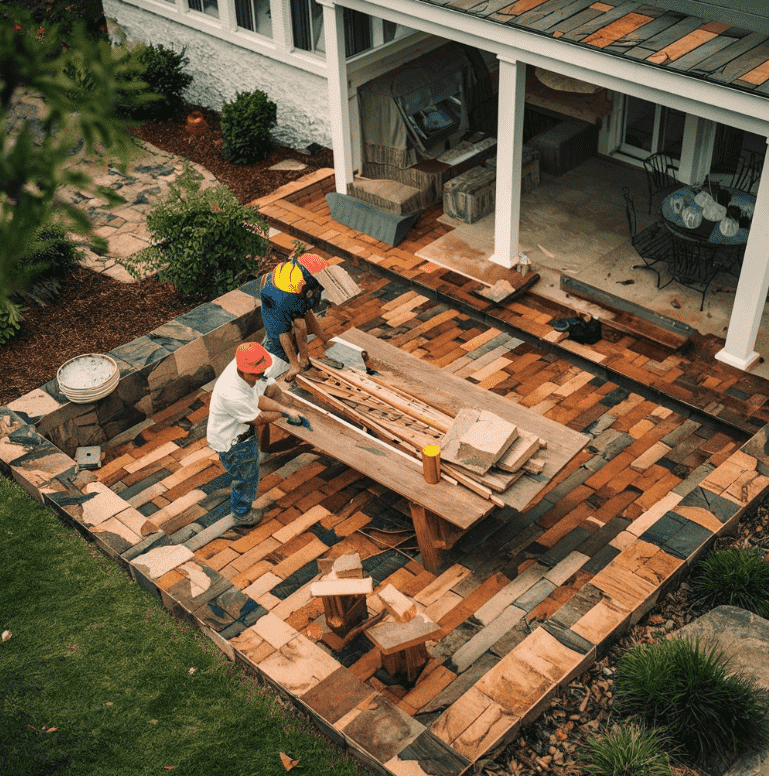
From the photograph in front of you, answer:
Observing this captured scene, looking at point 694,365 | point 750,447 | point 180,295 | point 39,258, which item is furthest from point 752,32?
point 39,258

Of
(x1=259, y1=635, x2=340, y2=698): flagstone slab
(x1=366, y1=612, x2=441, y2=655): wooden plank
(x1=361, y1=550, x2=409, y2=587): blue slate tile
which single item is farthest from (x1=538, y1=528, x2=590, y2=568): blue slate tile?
(x1=259, y1=635, x2=340, y2=698): flagstone slab

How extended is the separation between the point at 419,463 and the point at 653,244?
15.7 ft

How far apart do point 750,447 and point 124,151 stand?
6.16 metres

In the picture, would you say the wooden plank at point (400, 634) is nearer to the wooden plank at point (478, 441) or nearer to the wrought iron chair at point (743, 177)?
the wooden plank at point (478, 441)

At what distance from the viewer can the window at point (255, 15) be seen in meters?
13.9

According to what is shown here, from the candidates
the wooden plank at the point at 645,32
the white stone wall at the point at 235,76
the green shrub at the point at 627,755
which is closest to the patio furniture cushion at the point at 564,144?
the white stone wall at the point at 235,76

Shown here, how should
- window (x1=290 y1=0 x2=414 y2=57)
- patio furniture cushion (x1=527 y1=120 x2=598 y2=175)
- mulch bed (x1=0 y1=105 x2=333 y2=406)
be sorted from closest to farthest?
mulch bed (x1=0 y1=105 x2=333 y2=406)
window (x1=290 y1=0 x2=414 y2=57)
patio furniture cushion (x1=527 y1=120 x2=598 y2=175)

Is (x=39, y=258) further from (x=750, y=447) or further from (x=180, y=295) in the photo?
(x=750, y=447)

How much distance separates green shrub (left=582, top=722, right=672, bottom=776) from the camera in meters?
5.92

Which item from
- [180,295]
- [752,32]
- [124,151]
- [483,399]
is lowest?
[180,295]

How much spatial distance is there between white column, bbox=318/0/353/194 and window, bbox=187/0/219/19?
3608mm

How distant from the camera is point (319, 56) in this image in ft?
44.1

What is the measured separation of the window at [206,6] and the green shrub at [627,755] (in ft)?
40.5

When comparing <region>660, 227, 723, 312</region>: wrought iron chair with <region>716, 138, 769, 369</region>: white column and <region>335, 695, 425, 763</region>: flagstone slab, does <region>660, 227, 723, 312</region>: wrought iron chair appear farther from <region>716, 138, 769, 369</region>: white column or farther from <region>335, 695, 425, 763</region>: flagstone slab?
<region>335, 695, 425, 763</region>: flagstone slab
